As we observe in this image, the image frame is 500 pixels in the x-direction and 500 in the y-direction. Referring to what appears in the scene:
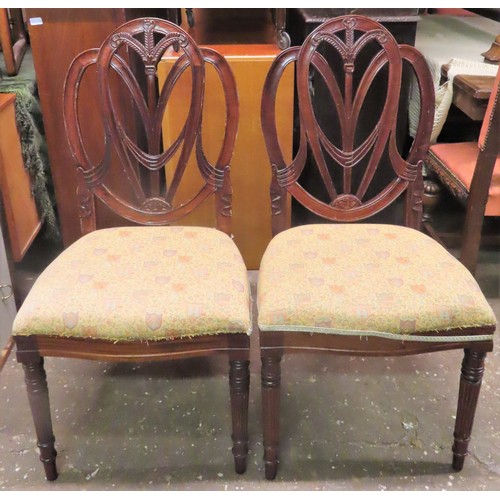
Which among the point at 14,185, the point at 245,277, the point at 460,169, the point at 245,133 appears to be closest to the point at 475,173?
the point at 460,169

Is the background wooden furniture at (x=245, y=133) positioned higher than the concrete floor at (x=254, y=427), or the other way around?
the background wooden furniture at (x=245, y=133)

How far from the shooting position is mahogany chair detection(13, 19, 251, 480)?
3.86ft

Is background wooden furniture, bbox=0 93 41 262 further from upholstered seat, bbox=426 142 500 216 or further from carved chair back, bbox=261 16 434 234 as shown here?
upholstered seat, bbox=426 142 500 216

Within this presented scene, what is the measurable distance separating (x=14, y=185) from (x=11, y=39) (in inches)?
32.2

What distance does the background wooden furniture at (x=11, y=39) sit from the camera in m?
2.01

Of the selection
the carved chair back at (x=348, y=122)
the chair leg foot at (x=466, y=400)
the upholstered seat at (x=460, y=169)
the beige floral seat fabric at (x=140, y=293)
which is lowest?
the chair leg foot at (x=466, y=400)

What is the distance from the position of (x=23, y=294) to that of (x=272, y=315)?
1.02m

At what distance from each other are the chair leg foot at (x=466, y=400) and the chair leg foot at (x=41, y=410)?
89 centimetres

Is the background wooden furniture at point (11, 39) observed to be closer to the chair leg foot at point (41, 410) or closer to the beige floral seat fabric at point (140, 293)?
the beige floral seat fabric at point (140, 293)

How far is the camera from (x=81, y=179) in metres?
1.49

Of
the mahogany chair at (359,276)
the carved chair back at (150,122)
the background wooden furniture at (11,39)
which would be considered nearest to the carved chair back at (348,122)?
the mahogany chair at (359,276)

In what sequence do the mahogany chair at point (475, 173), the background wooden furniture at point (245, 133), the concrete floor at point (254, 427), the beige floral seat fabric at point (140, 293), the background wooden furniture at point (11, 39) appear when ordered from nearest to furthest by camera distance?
the beige floral seat fabric at point (140, 293) → the concrete floor at point (254, 427) → the mahogany chair at point (475, 173) → the background wooden furniture at point (245, 133) → the background wooden furniture at point (11, 39)

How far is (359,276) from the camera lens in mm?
1266

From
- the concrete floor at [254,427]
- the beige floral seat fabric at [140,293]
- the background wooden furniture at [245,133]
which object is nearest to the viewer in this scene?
the beige floral seat fabric at [140,293]
